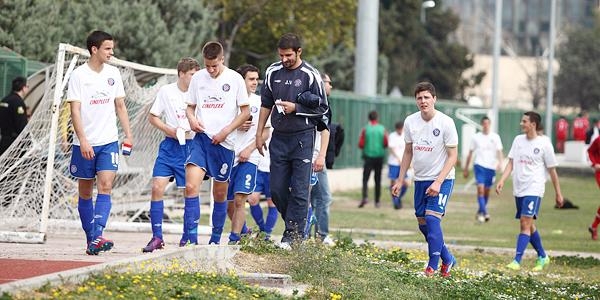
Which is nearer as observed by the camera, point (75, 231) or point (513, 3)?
point (75, 231)

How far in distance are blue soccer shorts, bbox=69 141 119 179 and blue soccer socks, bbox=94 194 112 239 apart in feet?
0.79

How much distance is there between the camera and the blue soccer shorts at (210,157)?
13805 mm

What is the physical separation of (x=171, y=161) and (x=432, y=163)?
275 centimetres

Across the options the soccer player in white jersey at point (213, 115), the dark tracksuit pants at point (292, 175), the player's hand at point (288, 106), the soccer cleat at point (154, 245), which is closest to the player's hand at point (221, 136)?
the soccer player in white jersey at point (213, 115)

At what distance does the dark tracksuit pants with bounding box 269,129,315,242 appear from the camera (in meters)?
13.6

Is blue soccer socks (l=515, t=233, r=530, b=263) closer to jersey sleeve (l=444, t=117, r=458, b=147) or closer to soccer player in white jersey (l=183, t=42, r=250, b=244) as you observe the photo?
jersey sleeve (l=444, t=117, r=458, b=147)

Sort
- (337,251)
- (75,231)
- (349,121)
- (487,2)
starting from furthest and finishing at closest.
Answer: (487,2)
(349,121)
(75,231)
(337,251)

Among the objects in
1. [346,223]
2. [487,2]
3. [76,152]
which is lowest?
[346,223]

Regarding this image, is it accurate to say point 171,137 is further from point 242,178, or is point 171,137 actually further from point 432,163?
point 432,163

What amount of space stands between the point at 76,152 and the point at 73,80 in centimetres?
70

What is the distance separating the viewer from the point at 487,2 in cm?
11550

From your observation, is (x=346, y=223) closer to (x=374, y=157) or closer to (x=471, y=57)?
(x=374, y=157)

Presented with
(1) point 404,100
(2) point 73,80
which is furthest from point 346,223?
(1) point 404,100

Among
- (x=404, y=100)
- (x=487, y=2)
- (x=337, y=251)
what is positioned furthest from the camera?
(x=487, y=2)
